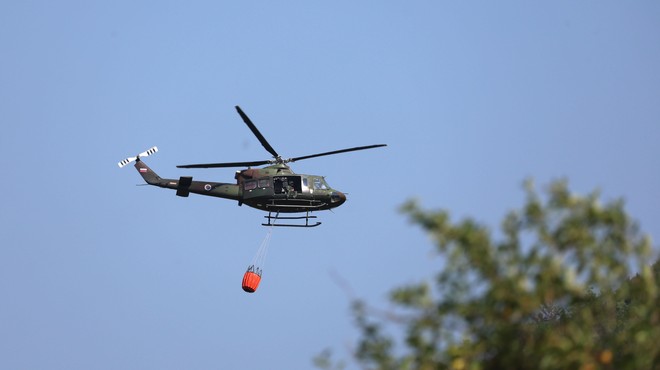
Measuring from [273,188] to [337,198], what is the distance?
301 centimetres

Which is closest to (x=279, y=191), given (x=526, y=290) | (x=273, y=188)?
(x=273, y=188)

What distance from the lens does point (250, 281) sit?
5053 centimetres

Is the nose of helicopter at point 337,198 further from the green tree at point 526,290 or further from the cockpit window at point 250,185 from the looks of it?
the green tree at point 526,290

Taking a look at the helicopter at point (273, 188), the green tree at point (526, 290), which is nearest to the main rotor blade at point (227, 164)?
the helicopter at point (273, 188)

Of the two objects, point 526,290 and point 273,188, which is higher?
point 273,188

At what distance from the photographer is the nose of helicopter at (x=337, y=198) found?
50531 millimetres

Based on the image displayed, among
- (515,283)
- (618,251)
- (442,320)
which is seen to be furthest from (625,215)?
(442,320)

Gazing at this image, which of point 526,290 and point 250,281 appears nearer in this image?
point 526,290

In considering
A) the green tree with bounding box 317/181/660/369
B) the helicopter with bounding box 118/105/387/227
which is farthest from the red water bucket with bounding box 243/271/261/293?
the green tree with bounding box 317/181/660/369

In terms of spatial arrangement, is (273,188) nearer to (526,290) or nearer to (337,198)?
(337,198)

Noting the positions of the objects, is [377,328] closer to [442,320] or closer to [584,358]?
[442,320]

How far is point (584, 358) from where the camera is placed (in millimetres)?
17516

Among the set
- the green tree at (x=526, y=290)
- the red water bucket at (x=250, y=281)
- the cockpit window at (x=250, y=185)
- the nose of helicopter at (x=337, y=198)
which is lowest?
the green tree at (x=526, y=290)

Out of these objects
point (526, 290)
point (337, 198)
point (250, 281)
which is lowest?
point (526, 290)
